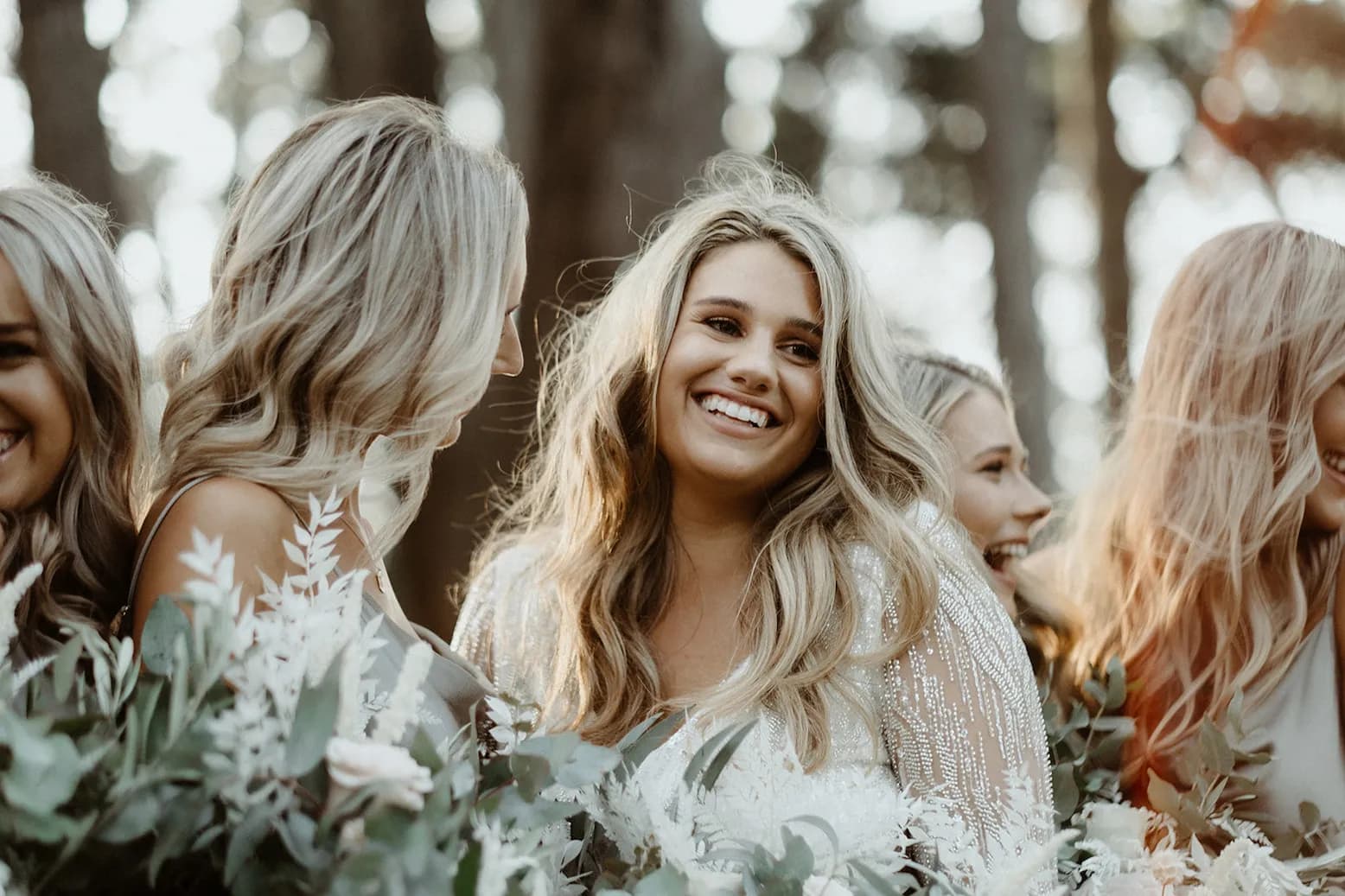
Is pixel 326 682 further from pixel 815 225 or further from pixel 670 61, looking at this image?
pixel 670 61

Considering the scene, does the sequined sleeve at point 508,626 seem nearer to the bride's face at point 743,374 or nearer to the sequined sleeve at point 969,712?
the bride's face at point 743,374

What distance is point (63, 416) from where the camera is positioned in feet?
7.50

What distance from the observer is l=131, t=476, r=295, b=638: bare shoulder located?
2170mm

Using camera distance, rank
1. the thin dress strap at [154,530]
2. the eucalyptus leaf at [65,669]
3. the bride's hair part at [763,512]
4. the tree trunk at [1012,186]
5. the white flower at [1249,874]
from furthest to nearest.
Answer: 1. the tree trunk at [1012,186]
2. the bride's hair part at [763,512]
3. the white flower at [1249,874]
4. the thin dress strap at [154,530]
5. the eucalyptus leaf at [65,669]

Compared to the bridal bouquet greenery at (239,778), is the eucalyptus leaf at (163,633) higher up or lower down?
higher up

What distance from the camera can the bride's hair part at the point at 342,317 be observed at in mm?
2348

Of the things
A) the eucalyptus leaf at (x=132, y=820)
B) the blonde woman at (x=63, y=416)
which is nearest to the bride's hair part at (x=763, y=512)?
the blonde woman at (x=63, y=416)

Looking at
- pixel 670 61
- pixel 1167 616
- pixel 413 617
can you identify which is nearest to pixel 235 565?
pixel 1167 616

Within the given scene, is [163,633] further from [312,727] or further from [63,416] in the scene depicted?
[63,416]

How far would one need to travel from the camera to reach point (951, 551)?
121 inches

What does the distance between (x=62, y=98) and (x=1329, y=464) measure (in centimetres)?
403

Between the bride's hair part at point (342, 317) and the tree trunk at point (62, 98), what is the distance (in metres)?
2.33

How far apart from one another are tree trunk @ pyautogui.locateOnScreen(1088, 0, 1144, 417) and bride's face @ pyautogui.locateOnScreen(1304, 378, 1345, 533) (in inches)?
286

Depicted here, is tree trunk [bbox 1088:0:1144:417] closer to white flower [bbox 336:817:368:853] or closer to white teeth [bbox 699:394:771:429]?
white teeth [bbox 699:394:771:429]
